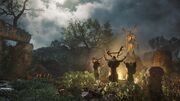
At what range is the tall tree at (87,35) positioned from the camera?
69.5 m

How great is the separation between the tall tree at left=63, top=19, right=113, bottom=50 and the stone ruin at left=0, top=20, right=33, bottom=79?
840 inches

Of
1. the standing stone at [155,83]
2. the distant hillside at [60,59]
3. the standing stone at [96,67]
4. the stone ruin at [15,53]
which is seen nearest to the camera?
the standing stone at [155,83]

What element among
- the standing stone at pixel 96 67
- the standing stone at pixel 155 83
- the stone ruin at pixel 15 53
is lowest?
the standing stone at pixel 155 83

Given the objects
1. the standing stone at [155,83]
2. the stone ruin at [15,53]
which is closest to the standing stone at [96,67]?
the stone ruin at [15,53]

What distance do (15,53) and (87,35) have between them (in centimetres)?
2740

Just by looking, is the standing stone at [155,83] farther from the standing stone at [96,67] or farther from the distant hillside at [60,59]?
the distant hillside at [60,59]

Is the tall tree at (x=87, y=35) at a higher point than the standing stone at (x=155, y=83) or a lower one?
higher

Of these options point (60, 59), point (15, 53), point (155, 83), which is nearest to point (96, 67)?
point (15, 53)

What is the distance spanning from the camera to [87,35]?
7019 cm

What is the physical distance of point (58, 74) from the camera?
2322 inches

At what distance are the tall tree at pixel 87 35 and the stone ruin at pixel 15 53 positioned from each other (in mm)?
21336

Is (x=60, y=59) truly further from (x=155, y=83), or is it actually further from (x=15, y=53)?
(x=155, y=83)

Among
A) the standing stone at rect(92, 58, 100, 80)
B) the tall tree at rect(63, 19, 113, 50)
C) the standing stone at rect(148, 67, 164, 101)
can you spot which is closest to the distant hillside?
the tall tree at rect(63, 19, 113, 50)

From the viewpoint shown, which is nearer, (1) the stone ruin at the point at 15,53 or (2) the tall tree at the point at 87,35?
(1) the stone ruin at the point at 15,53
